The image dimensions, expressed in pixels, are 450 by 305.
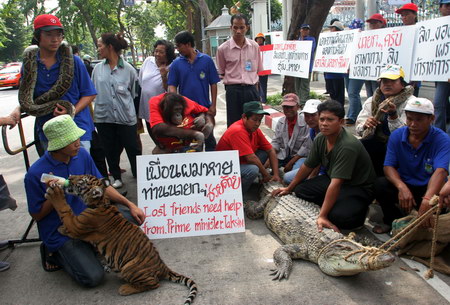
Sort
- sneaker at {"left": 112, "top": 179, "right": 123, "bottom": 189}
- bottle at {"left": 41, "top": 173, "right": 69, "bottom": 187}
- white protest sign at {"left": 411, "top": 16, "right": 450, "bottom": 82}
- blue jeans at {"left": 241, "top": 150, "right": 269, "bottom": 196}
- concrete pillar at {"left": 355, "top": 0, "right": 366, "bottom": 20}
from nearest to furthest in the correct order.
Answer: bottle at {"left": 41, "top": 173, "right": 69, "bottom": 187}, blue jeans at {"left": 241, "top": 150, "right": 269, "bottom": 196}, white protest sign at {"left": 411, "top": 16, "right": 450, "bottom": 82}, sneaker at {"left": 112, "top": 179, "right": 123, "bottom": 189}, concrete pillar at {"left": 355, "top": 0, "right": 366, "bottom": 20}

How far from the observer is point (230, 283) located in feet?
10.4

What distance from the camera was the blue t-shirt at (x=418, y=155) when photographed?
3.50 m

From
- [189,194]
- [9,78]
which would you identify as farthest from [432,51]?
[9,78]

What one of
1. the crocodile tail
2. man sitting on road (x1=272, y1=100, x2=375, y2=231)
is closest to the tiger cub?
the crocodile tail

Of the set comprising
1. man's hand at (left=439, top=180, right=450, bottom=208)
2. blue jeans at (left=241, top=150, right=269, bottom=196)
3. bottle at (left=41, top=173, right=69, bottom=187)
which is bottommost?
blue jeans at (left=241, top=150, right=269, bottom=196)

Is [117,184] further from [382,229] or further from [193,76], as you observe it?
[382,229]

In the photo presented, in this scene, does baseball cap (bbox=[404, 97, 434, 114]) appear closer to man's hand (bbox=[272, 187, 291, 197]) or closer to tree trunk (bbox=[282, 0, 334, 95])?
man's hand (bbox=[272, 187, 291, 197])

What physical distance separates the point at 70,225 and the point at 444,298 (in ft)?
9.26

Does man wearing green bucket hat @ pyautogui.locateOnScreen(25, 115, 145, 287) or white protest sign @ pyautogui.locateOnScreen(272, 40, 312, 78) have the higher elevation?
white protest sign @ pyautogui.locateOnScreen(272, 40, 312, 78)

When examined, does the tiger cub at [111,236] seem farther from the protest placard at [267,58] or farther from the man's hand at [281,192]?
the protest placard at [267,58]

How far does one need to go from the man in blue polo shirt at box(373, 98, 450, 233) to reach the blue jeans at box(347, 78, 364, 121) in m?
4.04

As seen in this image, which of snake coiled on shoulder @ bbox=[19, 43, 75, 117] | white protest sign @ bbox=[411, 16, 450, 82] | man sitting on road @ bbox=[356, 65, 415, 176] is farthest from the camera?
white protest sign @ bbox=[411, 16, 450, 82]

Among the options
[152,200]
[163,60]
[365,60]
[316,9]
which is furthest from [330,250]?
[316,9]

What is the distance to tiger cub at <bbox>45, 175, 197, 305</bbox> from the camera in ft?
9.80
